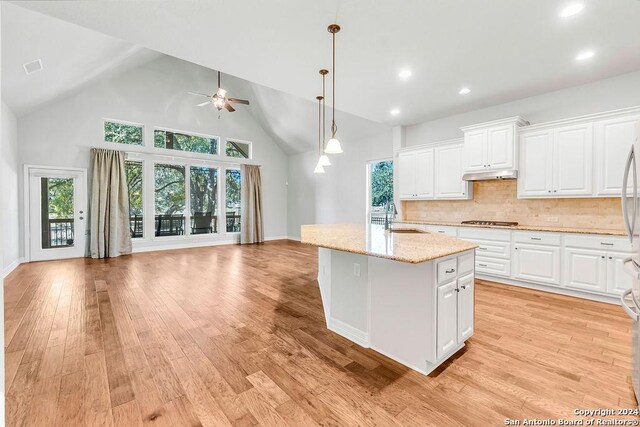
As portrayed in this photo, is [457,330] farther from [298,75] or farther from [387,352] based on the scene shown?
[298,75]

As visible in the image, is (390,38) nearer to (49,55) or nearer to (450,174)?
(450,174)

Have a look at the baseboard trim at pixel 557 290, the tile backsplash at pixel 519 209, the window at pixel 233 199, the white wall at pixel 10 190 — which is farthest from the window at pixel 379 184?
the white wall at pixel 10 190

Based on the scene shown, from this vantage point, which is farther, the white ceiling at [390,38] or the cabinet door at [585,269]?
the cabinet door at [585,269]

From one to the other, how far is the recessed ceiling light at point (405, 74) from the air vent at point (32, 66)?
15.7ft

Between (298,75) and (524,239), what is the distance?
3.75m

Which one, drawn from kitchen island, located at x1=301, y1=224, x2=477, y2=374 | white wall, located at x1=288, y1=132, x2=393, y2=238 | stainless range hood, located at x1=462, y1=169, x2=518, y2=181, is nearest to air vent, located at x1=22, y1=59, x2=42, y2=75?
kitchen island, located at x1=301, y1=224, x2=477, y2=374

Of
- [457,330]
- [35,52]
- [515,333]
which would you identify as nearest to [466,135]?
[515,333]

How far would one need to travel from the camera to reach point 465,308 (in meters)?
2.32

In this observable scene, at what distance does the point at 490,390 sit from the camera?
6.05 feet

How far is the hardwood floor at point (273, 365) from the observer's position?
1669 millimetres

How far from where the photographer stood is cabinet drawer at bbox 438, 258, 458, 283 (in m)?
2.01

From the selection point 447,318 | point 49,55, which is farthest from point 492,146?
point 49,55

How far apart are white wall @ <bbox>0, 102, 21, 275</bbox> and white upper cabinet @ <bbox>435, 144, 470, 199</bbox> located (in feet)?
22.9

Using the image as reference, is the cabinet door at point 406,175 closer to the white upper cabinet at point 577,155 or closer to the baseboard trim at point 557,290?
the white upper cabinet at point 577,155
